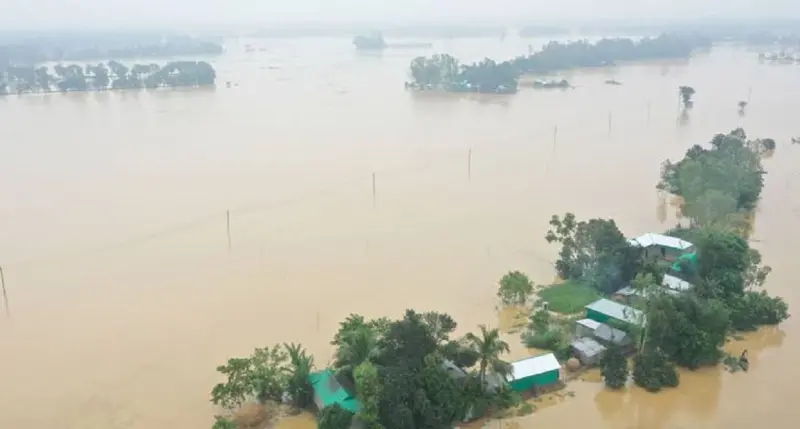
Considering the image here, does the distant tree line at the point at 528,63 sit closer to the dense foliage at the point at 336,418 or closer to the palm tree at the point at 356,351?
the palm tree at the point at 356,351

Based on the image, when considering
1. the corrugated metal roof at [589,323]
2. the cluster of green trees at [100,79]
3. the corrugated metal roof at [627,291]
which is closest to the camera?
the corrugated metal roof at [589,323]

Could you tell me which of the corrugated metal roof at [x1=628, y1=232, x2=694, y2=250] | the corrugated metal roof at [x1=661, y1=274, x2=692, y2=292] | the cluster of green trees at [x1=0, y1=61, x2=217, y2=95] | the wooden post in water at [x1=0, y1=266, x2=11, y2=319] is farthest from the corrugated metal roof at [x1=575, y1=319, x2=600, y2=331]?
the cluster of green trees at [x1=0, y1=61, x2=217, y2=95]

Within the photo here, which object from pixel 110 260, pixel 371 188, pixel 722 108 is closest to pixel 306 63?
pixel 722 108

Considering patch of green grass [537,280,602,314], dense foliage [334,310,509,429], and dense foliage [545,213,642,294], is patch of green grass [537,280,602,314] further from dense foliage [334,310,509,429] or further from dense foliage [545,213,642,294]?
dense foliage [334,310,509,429]

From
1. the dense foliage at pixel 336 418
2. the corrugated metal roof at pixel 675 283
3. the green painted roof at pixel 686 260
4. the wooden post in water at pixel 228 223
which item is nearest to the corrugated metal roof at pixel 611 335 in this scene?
the corrugated metal roof at pixel 675 283

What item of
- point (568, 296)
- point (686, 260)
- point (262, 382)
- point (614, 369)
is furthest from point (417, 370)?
point (686, 260)

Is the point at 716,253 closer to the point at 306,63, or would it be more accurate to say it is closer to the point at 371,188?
the point at 371,188
